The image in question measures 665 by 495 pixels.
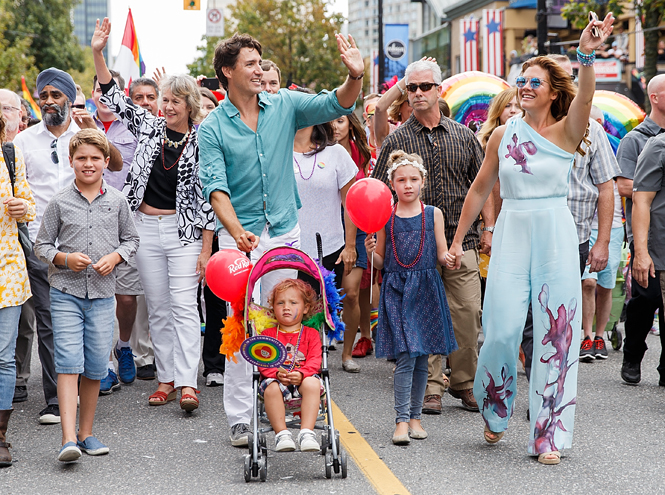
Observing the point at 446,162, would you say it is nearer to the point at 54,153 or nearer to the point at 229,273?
the point at 229,273

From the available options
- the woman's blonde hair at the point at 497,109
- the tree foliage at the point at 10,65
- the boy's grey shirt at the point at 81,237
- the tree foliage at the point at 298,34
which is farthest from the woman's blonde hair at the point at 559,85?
the tree foliage at the point at 298,34

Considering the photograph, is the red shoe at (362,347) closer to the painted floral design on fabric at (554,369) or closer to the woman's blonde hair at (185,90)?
the woman's blonde hair at (185,90)

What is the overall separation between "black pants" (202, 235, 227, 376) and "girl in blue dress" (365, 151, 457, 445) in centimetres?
198

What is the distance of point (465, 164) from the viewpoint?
6.52 metres

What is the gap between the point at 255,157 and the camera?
5.38 metres

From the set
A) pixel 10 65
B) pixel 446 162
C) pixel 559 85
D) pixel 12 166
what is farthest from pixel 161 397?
pixel 10 65

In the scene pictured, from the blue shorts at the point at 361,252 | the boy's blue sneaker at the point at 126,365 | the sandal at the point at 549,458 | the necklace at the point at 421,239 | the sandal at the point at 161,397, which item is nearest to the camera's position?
the sandal at the point at 549,458

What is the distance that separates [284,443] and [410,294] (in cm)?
143

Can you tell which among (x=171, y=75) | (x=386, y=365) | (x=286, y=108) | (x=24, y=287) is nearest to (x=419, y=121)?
(x=286, y=108)

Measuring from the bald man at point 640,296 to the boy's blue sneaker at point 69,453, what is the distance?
14.3 feet

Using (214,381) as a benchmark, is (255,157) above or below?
above

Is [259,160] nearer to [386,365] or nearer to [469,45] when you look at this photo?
[386,365]

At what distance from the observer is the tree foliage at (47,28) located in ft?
146

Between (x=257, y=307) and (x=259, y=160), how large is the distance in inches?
36.2
